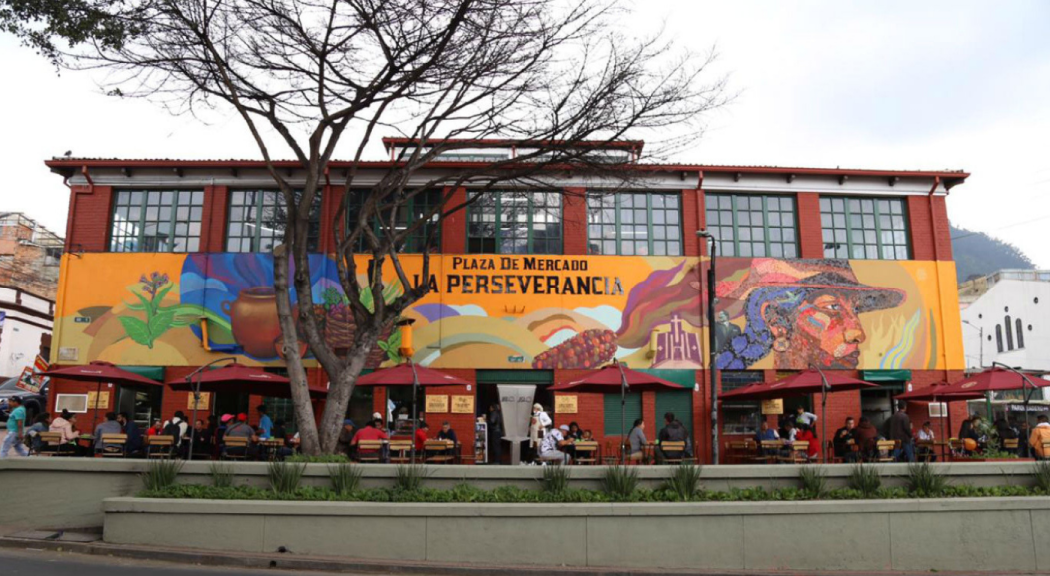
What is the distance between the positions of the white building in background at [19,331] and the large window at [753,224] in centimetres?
3261

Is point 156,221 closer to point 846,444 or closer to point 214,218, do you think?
point 214,218

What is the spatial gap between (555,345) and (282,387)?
7.32m

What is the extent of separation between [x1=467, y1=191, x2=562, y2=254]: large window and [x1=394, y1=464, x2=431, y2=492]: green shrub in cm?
1144

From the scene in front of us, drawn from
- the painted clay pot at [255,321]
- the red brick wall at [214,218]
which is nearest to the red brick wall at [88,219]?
the red brick wall at [214,218]

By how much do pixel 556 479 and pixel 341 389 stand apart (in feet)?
17.1

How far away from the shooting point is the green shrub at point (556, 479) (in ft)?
38.7

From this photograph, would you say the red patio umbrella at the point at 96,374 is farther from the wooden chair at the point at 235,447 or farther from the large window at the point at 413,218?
the large window at the point at 413,218

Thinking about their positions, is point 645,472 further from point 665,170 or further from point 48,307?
point 48,307

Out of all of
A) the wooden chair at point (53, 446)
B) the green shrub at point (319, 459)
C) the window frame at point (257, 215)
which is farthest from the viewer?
the window frame at point (257, 215)

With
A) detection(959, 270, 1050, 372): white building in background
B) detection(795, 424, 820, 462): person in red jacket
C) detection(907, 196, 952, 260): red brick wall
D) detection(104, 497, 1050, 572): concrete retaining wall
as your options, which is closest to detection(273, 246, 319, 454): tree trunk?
detection(104, 497, 1050, 572): concrete retaining wall

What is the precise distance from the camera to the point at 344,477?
1192cm

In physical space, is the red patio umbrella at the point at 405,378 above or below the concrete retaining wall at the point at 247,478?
above

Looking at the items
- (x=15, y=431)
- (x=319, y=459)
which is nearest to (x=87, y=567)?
(x=319, y=459)

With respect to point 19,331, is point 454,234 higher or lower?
higher
